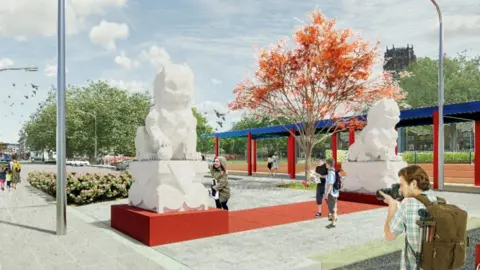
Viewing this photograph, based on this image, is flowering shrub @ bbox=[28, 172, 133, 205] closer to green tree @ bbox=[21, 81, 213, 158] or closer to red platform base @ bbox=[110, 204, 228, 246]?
red platform base @ bbox=[110, 204, 228, 246]

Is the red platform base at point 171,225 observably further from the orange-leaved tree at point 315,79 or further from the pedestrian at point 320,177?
the orange-leaved tree at point 315,79

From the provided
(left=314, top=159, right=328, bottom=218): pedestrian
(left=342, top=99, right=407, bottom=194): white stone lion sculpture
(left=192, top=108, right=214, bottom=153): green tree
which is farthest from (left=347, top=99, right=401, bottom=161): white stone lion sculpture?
(left=192, top=108, right=214, bottom=153): green tree

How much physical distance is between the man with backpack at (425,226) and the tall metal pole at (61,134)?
22.8 ft

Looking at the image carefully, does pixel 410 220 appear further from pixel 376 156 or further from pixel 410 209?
pixel 376 156

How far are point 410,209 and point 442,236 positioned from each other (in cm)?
31

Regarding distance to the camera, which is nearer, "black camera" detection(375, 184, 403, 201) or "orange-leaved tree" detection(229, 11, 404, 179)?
"black camera" detection(375, 184, 403, 201)

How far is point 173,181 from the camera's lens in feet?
25.8

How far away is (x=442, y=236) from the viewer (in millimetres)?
2861

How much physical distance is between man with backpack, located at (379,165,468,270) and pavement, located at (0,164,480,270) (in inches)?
111

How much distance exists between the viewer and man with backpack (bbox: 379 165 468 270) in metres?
2.87

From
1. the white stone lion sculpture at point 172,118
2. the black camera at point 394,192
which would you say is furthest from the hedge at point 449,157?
the black camera at point 394,192

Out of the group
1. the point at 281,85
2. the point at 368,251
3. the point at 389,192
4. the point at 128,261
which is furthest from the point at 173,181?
the point at 281,85

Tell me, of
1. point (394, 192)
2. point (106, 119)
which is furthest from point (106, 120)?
point (394, 192)

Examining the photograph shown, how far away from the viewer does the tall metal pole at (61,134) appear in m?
8.27
